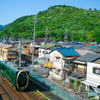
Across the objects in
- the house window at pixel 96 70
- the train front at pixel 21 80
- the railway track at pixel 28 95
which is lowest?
the railway track at pixel 28 95

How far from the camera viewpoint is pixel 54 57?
24422mm

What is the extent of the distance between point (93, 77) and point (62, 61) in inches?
285

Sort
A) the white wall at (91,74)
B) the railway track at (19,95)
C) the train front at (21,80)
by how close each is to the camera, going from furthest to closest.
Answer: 1. the train front at (21,80)
2. the white wall at (91,74)
3. the railway track at (19,95)

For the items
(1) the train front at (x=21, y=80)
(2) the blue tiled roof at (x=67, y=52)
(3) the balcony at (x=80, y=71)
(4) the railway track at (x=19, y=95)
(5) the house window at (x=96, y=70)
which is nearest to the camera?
(4) the railway track at (x=19, y=95)

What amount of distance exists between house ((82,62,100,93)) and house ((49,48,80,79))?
3.96m

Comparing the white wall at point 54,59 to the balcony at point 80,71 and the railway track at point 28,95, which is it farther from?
the railway track at point 28,95

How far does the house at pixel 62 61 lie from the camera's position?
21.0 meters

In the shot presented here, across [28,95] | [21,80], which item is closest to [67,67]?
[21,80]

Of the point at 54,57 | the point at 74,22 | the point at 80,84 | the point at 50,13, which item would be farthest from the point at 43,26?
the point at 80,84

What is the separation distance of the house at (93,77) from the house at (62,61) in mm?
3964

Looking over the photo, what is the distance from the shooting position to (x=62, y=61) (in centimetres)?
2239

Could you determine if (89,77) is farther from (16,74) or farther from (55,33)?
(55,33)

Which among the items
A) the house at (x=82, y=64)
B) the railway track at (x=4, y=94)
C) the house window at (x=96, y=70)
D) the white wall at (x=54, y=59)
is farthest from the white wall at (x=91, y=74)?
the railway track at (x=4, y=94)

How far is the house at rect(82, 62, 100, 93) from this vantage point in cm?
1525
